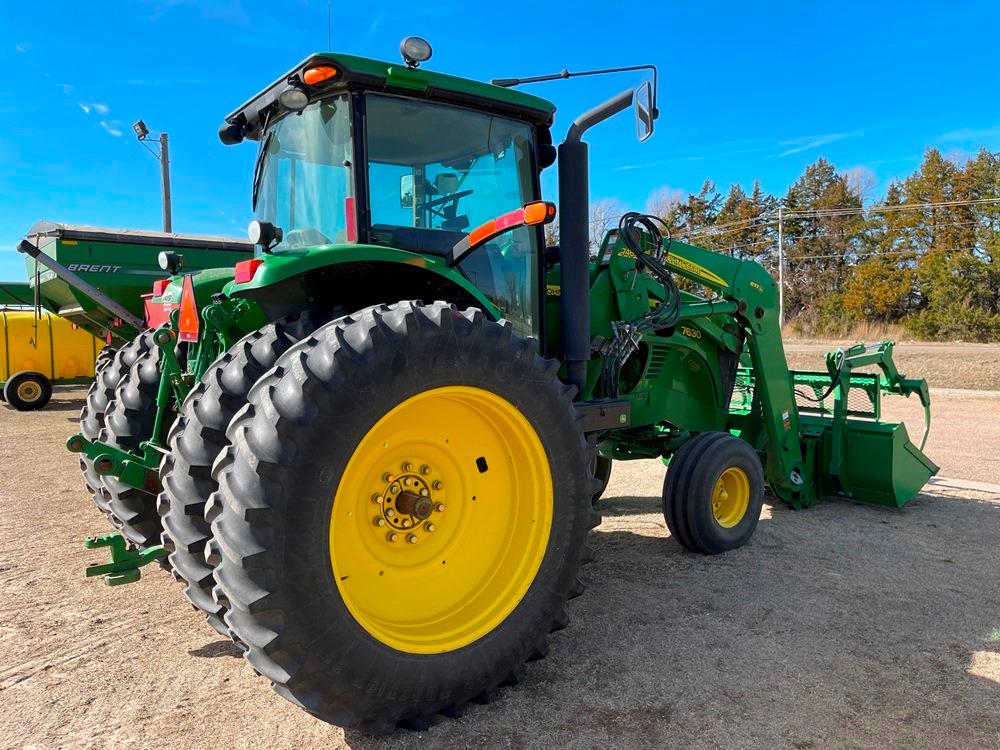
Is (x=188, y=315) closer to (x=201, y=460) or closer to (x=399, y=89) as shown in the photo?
(x=201, y=460)

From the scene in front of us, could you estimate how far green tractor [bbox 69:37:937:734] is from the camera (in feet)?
7.15

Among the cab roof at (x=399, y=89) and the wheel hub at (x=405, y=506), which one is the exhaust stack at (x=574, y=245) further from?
the wheel hub at (x=405, y=506)

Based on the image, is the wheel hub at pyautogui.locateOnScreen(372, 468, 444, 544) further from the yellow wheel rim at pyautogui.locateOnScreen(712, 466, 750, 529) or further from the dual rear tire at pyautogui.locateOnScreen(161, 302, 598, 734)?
the yellow wheel rim at pyautogui.locateOnScreen(712, 466, 750, 529)

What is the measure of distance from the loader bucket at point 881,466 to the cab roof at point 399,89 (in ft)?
11.4

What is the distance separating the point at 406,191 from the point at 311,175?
0.46 metres

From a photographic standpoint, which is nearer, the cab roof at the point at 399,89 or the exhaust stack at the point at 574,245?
the cab roof at the point at 399,89

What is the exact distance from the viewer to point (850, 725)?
8.17ft

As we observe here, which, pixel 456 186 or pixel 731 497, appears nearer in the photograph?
pixel 456 186

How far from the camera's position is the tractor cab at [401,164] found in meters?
3.16

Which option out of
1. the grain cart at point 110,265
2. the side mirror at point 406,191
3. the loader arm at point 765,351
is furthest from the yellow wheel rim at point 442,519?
the grain cart at point 110,265

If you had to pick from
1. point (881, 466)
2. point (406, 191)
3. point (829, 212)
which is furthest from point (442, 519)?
point (829, 212)

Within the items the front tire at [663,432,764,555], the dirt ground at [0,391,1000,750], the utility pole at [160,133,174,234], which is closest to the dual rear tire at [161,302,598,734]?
the dirt ground at [0,391,1000,750]

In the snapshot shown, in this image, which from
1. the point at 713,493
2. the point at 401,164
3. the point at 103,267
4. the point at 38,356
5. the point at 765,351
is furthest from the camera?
the point at 38,356

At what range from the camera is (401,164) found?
337 centimetres
